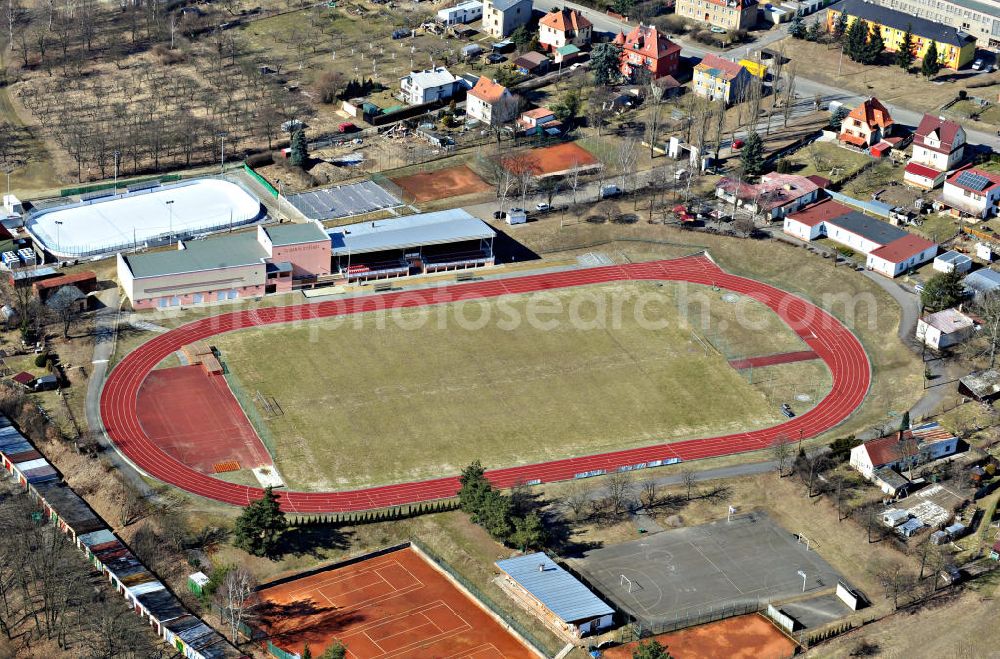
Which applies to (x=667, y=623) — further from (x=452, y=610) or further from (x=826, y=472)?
(x=826, y=472)

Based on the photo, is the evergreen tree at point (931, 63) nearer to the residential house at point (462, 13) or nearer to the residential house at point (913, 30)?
the residential house at point (913, 30)

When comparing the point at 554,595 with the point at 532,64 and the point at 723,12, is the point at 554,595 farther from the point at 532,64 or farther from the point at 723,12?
the point at 723,12

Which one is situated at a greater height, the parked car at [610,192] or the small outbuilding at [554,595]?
the parked car at [610,192]

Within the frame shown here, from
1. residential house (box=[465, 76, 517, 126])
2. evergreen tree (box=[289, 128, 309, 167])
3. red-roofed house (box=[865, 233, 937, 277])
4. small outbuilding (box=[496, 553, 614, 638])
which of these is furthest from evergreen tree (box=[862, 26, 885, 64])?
small outbuilding (box=[496, 553, 614, 638])

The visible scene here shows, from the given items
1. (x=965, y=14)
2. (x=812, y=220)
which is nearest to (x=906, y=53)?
(x=965, y=14)

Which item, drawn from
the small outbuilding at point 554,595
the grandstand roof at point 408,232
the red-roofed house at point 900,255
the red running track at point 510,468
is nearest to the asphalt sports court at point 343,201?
the grandstand roof at point 408,232

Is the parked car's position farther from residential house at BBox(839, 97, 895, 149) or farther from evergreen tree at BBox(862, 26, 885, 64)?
evergreen tree at BBox(862, 26, 885, 64)
